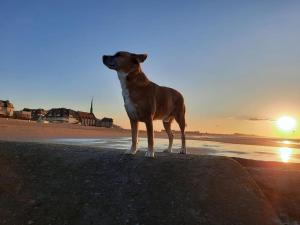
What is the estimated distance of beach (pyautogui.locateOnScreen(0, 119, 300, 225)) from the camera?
24.2ft

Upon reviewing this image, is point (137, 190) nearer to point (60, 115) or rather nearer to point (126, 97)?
point (126, 97)

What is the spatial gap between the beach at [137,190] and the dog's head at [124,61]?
2.40m

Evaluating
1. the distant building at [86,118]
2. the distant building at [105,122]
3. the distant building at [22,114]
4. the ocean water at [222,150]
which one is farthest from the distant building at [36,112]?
the ocean water at [222,150]

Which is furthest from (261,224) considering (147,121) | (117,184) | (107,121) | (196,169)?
(107,121)

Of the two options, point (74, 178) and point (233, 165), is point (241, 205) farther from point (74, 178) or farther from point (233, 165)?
point (74, 178)

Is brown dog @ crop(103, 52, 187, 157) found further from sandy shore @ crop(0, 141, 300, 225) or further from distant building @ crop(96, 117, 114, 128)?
distant building @ crop(96, 117, 114, 128)

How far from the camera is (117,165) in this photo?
9297 mm

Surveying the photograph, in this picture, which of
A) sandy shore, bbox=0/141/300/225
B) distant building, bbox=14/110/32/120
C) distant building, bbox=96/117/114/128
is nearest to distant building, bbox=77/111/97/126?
distant building, bbox=96/117/114/128

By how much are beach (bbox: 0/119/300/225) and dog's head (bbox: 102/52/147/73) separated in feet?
7.88

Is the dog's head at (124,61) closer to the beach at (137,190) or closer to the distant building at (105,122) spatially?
the beach at (137,190)

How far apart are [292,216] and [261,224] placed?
1036mm

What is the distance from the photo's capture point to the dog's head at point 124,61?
31.5 ft

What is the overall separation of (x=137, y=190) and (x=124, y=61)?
3.45 metres

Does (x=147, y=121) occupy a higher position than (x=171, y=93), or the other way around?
(x=171, y=93)
